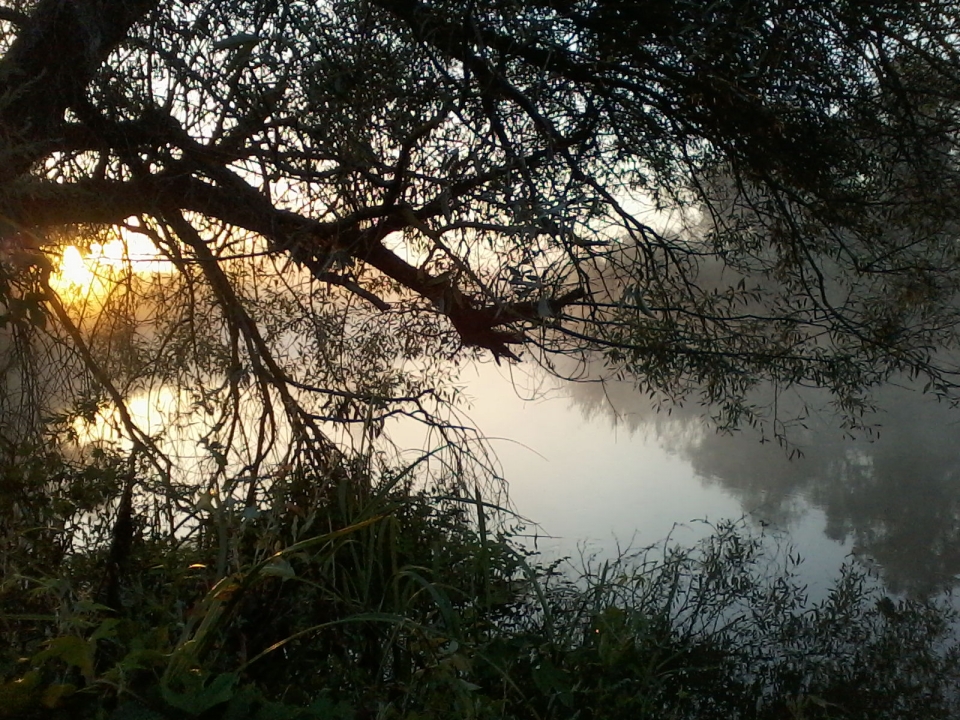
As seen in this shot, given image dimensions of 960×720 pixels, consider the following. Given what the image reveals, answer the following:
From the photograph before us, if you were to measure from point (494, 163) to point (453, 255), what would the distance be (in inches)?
17.7

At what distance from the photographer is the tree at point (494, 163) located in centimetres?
274

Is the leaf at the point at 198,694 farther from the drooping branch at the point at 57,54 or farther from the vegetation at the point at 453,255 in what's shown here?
the drooping branch at the point at 57,54

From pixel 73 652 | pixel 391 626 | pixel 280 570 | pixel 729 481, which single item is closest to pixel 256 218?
pixel 391 626

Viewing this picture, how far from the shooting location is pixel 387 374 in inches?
172

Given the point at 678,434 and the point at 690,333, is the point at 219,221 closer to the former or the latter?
the point at 690,333

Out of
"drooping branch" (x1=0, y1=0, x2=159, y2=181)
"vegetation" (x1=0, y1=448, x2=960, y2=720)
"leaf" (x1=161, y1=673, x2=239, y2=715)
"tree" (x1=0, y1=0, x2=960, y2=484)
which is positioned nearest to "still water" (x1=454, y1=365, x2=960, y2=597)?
"vegetation" (x1=0, y1=448, x2=960, y2=720)

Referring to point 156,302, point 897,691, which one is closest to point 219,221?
point 156,302

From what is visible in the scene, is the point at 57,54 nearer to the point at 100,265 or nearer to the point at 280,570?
the point at 100,265

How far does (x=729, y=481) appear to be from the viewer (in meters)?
5.74

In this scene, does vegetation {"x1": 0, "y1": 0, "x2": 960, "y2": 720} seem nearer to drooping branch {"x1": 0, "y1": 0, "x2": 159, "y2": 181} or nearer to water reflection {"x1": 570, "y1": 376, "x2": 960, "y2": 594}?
drooping branch {"x1": 0, "y1": 0, "x2": 159, "y2": 181}

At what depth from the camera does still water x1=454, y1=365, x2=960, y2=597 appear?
4613 millimetres

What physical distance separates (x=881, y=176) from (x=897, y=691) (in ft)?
6.19

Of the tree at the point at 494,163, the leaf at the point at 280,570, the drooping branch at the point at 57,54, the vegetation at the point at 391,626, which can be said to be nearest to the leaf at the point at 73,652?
the vegetation at the point at 391,626

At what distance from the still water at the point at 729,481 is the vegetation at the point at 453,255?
68cm
